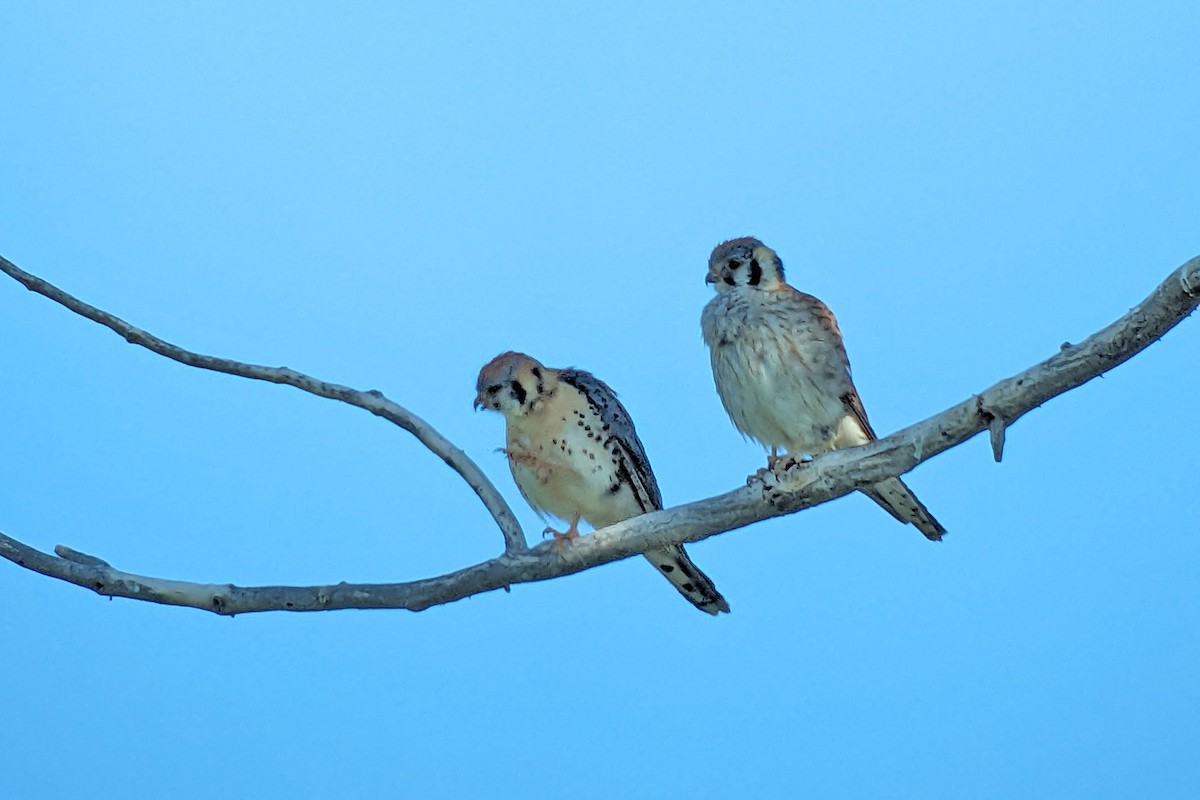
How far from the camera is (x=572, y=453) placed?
492 centimetres

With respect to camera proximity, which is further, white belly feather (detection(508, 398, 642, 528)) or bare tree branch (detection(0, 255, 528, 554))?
white belly feather (detection(508, 398, 642, 528))

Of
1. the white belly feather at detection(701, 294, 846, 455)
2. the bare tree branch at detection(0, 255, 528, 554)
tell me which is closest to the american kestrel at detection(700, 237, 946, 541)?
the white belly feather at detection(701, 294, 846, 455)

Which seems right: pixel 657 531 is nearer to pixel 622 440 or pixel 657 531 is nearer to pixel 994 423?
pixel 622 440

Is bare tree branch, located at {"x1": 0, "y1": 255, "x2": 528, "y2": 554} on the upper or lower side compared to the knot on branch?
upper

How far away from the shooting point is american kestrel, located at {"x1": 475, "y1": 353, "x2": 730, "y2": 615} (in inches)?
193

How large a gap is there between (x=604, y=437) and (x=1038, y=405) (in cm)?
173

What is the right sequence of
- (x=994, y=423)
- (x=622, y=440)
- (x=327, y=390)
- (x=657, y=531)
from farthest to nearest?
(x=622, y=440) < (x=327, y=390) < (x=657, y=531) < (x=994, y=423)

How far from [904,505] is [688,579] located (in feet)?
2.56

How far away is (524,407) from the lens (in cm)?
491

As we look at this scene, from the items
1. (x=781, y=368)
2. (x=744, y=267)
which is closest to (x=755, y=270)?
(x=744, y=267)

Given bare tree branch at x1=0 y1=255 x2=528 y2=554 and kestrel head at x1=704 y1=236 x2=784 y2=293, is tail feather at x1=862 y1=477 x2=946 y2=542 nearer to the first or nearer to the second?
kestrel head at x1=704 y1=236 x2=784 y2=293

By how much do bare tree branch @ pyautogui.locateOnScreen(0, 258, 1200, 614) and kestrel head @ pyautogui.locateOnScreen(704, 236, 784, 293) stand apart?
1155 mm

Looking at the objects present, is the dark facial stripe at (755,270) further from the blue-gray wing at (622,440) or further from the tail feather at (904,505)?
the tail feather at (904,505)

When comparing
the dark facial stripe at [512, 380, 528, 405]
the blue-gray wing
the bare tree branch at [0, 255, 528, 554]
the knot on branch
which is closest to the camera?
the knot on branch
